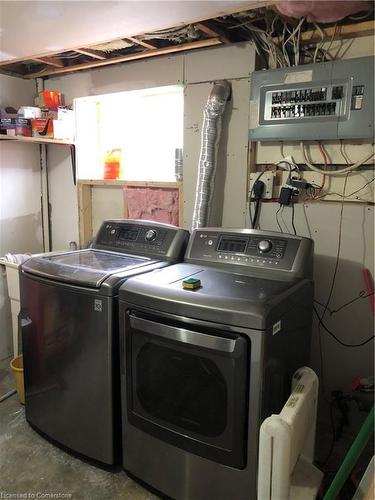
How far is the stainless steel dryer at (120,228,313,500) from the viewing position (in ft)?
4.71

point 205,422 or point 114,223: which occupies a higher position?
point 114,223

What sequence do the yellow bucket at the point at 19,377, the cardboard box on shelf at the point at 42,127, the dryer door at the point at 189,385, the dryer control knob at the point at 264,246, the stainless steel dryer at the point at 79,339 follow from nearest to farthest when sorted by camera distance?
the dryer door at the point at 189,385, the stainless steel dryer at the point at 79,339, the dryer control knob at the point at 264,246, the yellow bucket at the point at 19,377, the cardboard box on shelf at the point at 42,127

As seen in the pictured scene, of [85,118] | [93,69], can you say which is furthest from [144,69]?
[85,118]

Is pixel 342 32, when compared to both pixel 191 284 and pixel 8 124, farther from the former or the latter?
pixel 8 124

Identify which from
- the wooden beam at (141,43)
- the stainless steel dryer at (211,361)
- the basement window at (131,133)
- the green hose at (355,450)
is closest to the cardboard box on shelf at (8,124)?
the basement window at (131,133)

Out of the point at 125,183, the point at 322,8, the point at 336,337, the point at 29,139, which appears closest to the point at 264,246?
the point at 336,337

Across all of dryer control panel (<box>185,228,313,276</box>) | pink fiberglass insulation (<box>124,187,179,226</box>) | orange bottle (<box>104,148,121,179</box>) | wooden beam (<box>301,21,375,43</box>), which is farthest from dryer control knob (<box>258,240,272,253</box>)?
orange bottle (<box>104,148,121,179</box>)

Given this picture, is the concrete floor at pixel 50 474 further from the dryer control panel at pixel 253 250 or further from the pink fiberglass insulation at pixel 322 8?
the pink fiberglass insulation at pixel 322 8

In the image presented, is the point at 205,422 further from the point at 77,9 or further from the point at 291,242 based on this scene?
the point at 77,9

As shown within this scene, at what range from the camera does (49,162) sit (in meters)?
3.28

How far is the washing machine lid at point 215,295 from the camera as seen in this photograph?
1.41 metres

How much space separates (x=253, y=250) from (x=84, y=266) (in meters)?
0.85

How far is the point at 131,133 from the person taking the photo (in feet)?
10.1

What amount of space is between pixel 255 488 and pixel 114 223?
5.34 feet
